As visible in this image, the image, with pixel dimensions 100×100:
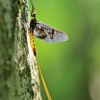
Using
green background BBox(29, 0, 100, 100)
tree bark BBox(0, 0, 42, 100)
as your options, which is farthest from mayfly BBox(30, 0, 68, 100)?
green background BBox(29, 0, 100, 100)

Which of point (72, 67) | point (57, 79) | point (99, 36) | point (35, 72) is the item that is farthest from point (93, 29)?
point (35, 72)

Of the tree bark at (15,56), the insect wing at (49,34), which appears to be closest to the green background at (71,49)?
the insect wing at (49,34)

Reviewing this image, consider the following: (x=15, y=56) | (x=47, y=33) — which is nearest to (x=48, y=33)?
(x=47, y=33)

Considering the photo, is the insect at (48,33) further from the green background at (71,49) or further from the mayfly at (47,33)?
the green background at (71,49)

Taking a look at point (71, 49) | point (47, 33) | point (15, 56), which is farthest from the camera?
point (71, 49)

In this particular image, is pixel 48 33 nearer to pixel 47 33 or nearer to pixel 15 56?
pixel 47 33

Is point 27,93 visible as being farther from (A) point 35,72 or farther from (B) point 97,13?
(B) point 97,13
